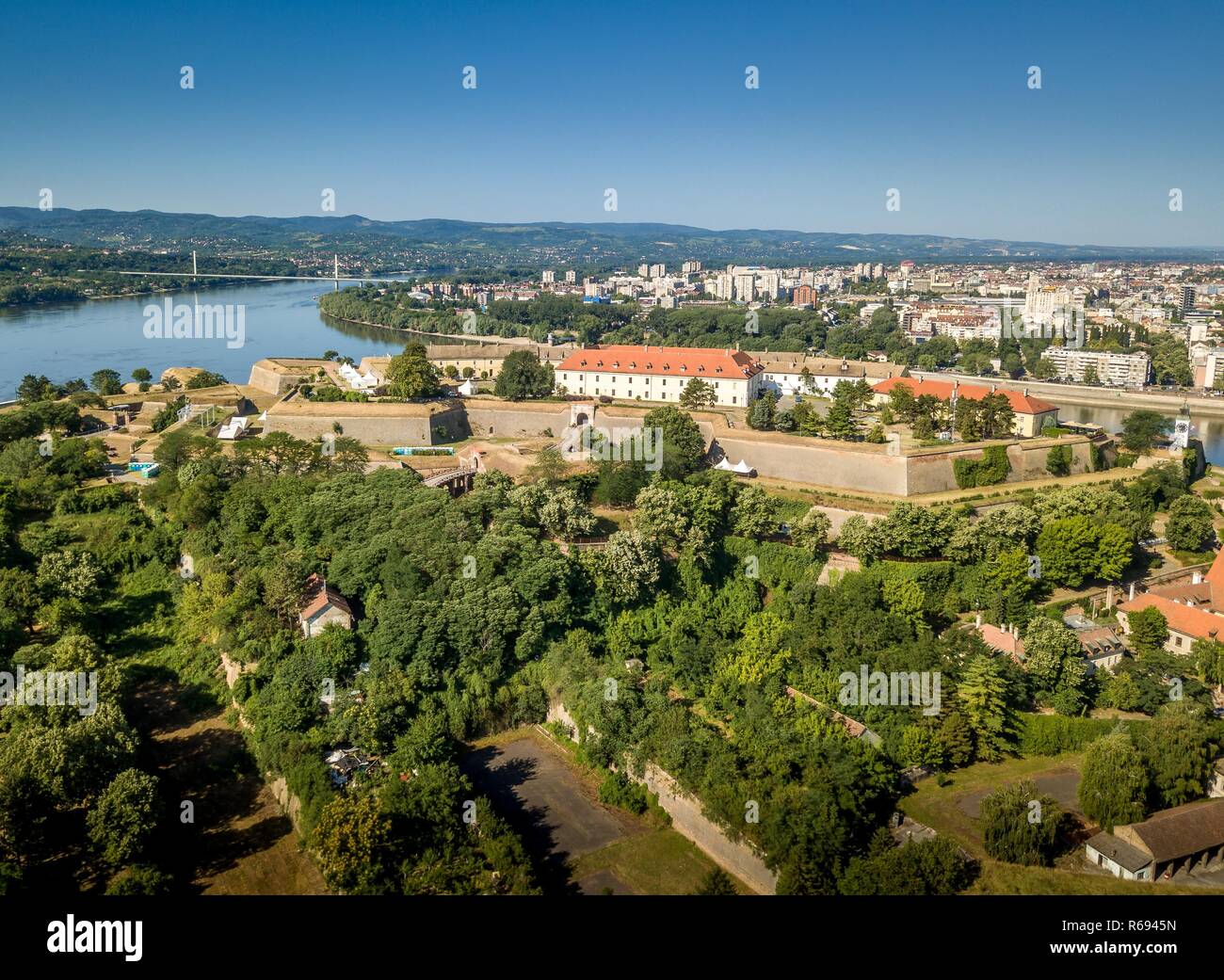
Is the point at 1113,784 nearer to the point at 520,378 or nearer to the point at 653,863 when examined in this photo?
the point at 653,863

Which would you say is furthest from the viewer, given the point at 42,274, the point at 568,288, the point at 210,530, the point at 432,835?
the point at 568,288

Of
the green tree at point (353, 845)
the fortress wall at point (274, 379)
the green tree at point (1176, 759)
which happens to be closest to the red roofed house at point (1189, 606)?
the green tree at point (1176, 759)

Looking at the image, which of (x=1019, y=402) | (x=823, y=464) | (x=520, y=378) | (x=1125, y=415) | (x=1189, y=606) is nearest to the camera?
(x=1189, y=606)

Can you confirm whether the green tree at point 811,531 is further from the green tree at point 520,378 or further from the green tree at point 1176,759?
the green tree at point 520,378

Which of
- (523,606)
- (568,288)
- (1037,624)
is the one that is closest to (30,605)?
(523,606)

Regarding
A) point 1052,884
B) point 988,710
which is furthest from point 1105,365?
point 1052,884
